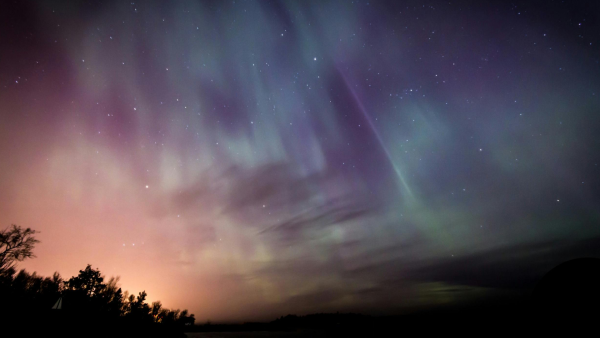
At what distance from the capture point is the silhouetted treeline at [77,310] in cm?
1668

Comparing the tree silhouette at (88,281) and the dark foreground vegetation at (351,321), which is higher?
the tree silhouette at (88,281)

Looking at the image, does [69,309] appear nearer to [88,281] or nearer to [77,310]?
[77,310]

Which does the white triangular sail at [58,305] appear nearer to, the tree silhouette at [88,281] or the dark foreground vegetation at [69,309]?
the dark foreground vegetation at [69,309]

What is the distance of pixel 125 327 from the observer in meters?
25.8

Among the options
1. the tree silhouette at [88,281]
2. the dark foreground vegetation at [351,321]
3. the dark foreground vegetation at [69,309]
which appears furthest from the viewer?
the tree silhouette at [88,281]

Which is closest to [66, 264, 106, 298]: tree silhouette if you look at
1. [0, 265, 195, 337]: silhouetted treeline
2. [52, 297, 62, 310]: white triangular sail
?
[0, 265, 195, 337]: silhouetted treeline

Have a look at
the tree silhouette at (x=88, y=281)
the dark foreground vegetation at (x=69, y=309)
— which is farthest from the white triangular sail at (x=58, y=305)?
the tree silhouette at (x=88, y=281)

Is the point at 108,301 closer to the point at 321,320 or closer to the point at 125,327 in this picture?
the point at 125,327

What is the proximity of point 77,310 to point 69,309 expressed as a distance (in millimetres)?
661

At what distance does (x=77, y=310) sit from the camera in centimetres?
2078

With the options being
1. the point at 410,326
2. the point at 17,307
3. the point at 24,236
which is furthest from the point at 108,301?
the point at 410,326

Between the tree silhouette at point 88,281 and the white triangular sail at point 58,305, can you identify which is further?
the tree silhouette at point 88,281

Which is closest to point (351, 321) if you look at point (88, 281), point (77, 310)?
point (77, 310)

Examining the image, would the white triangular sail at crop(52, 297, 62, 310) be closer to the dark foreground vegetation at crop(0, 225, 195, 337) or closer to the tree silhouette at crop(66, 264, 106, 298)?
the dark foreground vegetation at crop(0, 225, 195, 337)
